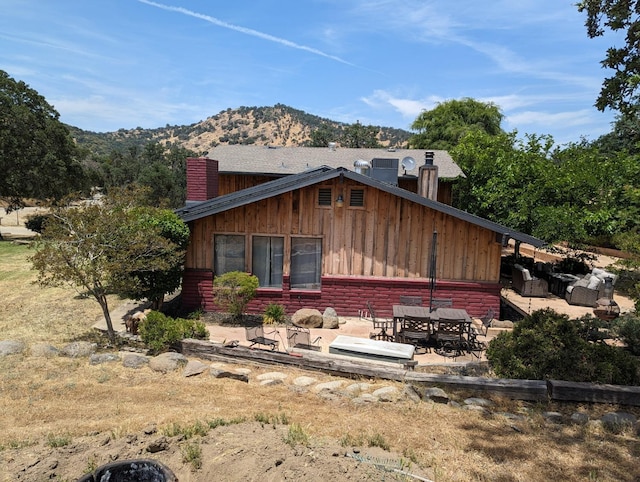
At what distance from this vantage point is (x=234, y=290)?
460 inches

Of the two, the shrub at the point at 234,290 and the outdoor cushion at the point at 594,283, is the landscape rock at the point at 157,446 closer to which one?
the shrub at the point at 234,290

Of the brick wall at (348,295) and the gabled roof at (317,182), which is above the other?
the gabled roof at (317,182)

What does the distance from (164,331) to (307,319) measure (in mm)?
3965

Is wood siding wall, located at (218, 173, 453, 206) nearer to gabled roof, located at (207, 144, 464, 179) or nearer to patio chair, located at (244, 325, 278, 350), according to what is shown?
gabled roof, located at (207, 144, 464, 179)

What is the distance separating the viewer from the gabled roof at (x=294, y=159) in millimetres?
21397

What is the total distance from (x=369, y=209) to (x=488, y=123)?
36.1 meters

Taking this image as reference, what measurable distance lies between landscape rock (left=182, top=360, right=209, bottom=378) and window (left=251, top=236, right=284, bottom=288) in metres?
→ 4.87

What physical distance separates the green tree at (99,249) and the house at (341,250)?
2.38m

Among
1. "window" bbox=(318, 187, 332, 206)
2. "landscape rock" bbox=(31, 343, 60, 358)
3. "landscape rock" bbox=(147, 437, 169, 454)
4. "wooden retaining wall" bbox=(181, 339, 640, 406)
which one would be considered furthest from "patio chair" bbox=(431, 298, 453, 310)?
"landscape rock" bbox=(31, 343, 60, 358)

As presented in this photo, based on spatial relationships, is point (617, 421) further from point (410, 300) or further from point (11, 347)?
point (11, 347)

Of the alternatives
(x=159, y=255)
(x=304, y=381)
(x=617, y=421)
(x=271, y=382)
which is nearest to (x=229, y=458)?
(x=271, y=382)

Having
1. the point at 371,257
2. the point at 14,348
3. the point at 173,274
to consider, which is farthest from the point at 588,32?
the point at 14,348

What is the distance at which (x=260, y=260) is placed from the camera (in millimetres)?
13227

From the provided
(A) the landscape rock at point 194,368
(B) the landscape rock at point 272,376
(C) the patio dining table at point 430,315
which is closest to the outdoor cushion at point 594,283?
(C) the patio dining table at point 430,315
